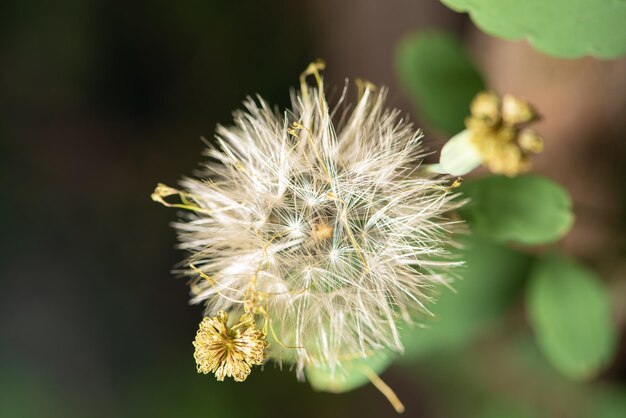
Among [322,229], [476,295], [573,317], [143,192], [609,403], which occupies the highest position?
[322,229]

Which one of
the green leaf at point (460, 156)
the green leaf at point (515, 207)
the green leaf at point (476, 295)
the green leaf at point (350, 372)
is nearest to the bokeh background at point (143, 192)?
the green leaf at point (476, 295)

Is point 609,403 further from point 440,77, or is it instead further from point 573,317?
point 440,77

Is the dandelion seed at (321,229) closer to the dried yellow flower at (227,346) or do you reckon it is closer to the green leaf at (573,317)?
the dried yellow flower at (227,346)

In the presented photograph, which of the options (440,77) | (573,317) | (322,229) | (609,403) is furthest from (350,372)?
(609,403)

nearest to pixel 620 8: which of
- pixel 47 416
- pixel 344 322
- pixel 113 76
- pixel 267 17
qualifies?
pixel 344 322

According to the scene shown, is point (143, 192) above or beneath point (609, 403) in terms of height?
above

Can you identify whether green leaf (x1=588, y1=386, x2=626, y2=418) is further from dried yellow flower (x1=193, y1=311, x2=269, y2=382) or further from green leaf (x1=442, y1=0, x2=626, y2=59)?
dried yellow flower (x1=193, y1=311, x2=269, y2=382)
